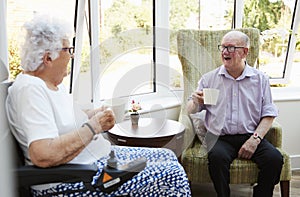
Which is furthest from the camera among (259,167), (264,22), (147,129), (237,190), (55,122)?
(264,22)

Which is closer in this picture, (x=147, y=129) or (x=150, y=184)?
(x=150, y=184)

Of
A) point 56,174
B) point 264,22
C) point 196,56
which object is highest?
point 264,22

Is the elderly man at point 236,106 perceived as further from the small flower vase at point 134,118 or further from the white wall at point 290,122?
the white wall at point 290,122

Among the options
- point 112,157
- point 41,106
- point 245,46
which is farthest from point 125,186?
point 245,46

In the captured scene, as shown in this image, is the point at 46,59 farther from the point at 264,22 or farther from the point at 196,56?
the point at 264,22

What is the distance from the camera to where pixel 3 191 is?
0.51 m

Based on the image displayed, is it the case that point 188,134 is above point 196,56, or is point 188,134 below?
below

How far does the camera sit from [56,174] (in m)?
1.42

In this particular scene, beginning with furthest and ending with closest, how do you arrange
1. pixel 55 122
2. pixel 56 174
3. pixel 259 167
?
pixel 259 167
pixel 55 122
pixel 56 174

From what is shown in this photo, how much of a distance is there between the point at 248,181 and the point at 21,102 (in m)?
1.43

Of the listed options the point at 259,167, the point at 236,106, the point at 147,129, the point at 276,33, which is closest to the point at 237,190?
the point at 259,167

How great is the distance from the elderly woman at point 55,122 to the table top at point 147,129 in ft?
1.36

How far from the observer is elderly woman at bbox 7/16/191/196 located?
1.44m

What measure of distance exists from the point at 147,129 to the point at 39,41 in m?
0.99
